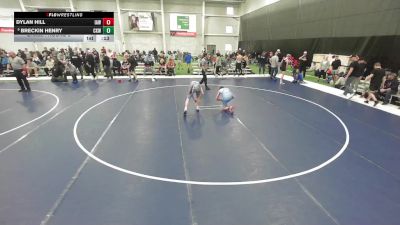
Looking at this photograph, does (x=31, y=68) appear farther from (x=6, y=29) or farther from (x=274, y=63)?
(x=6, y=29)

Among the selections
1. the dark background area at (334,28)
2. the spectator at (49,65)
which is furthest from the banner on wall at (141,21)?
the spectator at (49,65)

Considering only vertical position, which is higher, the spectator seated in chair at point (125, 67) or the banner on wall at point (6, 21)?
the banner on wall at point (6, 21)

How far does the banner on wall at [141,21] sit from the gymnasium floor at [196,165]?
961 inches

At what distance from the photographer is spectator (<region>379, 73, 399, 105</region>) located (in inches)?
434

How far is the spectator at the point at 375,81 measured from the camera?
11117mm

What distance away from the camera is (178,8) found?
34062 millimetres

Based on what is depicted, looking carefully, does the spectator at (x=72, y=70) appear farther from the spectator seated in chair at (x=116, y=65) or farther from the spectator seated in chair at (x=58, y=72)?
the spectator seated in chair at (x=116, y=65)

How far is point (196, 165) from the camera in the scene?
6078 millimetres

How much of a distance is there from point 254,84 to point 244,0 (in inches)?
878

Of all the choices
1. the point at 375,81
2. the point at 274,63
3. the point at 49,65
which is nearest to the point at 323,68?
the point at 274,63

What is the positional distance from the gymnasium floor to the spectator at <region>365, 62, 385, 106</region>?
2.91 ft

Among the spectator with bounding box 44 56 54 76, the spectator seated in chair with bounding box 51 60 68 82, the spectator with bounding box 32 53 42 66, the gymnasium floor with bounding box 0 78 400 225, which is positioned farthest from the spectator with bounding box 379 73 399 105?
the spectator with bounding box 32 53 42 66

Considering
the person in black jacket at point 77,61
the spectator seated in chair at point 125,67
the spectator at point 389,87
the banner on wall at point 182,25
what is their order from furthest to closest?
the banner on wall at point 182,25 < the spectator seated in chair at point 125,67 < the person in black jacket at point 77,61 < the spectator at point 389,87

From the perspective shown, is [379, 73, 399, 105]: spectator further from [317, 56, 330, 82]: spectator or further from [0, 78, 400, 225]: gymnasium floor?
[317, 56, 330, 82]: spectator
